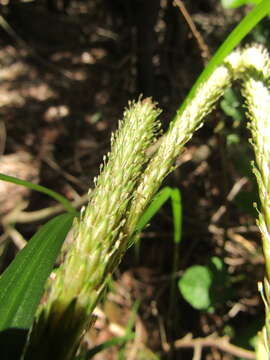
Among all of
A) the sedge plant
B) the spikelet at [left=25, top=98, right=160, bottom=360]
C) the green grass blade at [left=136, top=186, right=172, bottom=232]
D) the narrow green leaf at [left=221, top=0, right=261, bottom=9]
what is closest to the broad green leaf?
the green grass blade at [left=136, top=186, right=172, bottom=232]

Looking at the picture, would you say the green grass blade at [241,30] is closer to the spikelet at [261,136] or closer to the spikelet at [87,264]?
the spikelet at [261,136]

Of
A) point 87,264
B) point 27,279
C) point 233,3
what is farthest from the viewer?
point 233,3

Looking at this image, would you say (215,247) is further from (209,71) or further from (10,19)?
(10,19)

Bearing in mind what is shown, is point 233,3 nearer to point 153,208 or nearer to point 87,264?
point 153,208

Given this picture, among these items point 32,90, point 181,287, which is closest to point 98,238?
point 181,287

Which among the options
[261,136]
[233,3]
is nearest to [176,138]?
[261,136]

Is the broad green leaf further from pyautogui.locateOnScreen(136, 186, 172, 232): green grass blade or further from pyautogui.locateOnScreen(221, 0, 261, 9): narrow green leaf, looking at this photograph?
pyautogui.locateOnScreen(221, 0, 261, 9): narrow green leaf
